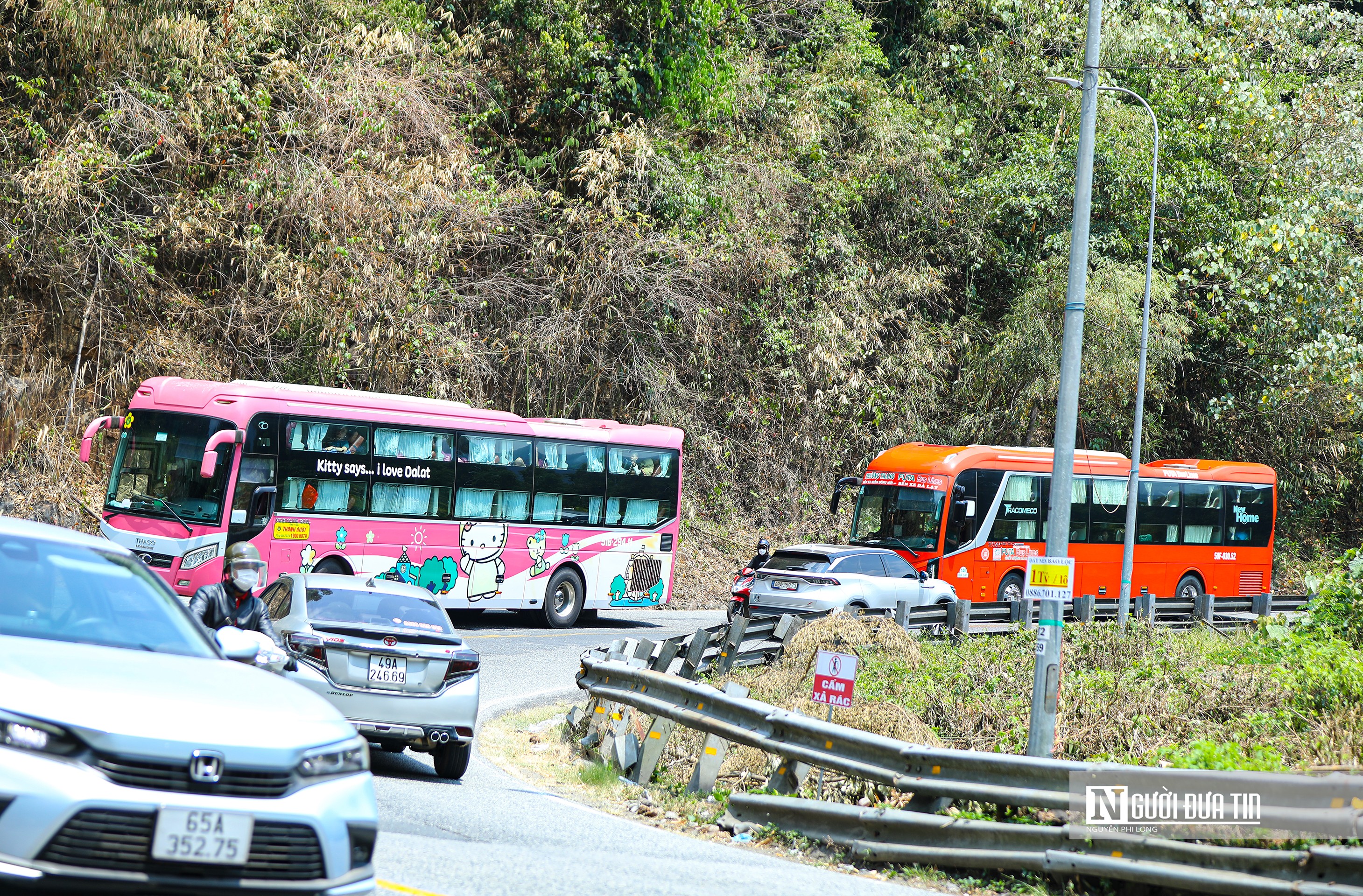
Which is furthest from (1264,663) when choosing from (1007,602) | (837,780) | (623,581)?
(623,581)

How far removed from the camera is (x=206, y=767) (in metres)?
4.41

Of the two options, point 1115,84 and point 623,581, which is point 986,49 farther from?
point 623,581

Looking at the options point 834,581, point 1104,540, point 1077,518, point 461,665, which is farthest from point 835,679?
point 1104,540

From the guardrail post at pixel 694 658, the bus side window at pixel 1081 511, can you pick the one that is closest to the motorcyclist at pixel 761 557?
the guardrail post at pixel 694 658

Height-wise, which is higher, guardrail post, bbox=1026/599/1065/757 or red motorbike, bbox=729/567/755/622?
guardrail post, bbox=1026/599/1065/757

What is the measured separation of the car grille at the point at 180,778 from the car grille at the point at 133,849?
0.11 metres

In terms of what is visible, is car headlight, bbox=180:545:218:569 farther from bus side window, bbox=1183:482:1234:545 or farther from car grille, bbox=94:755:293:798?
bus side window, bbox=1183:482:1234:545

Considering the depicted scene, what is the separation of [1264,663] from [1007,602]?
8.26 meters

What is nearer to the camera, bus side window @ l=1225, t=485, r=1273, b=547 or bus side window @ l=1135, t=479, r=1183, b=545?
bus side window @ l=1135, t=479, r=1183, b=545

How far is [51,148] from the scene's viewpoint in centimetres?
2131

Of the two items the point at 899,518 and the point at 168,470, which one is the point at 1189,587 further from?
the point at 168,470

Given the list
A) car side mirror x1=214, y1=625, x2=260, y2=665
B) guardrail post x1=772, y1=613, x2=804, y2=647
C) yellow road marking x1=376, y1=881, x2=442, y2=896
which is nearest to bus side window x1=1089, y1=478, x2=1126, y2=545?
guardrail post x1=772, y1=613, x2=804, y2=647

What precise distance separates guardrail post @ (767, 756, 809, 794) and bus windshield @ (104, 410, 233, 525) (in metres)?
10.2

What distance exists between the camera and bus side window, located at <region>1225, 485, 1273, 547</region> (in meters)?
30.1
